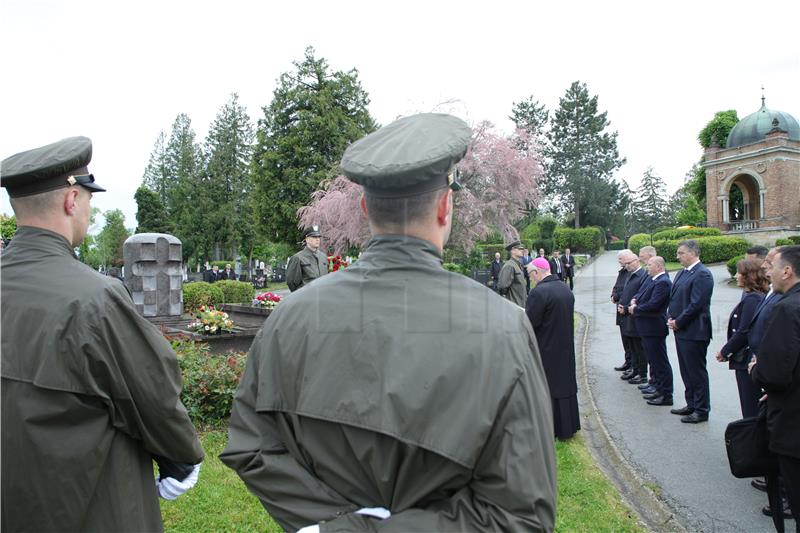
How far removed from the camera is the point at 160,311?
12.1 metres

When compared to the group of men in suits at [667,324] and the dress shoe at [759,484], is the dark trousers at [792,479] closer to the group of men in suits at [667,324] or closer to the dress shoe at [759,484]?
the dress shoe at [759,484]

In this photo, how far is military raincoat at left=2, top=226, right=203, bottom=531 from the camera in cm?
200

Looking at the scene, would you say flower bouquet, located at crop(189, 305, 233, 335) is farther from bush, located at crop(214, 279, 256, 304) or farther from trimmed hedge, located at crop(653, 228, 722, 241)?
trimmed hedge, located at crop(653, 228, 722, 241)

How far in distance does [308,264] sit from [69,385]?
7110mm

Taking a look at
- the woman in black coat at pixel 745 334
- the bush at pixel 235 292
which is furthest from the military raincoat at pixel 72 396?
the bush at pixel 235 292

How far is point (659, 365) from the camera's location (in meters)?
7.81

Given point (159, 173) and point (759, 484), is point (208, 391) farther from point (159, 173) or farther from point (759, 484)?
point (159, 173)

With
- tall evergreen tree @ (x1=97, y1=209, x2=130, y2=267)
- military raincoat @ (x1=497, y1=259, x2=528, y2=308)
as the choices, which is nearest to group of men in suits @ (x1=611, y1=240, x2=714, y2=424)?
military raincoat @ (x1=497, y1=259, x2=528, y2=308)

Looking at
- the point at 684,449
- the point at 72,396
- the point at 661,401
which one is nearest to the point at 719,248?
the point at 661,401

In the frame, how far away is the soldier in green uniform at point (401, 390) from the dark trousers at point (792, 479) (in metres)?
3.20

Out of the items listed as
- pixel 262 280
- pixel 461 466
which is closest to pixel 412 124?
pixel 461 466

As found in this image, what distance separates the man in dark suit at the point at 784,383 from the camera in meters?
3.62

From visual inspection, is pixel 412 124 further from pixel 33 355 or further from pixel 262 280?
pixel 262 280

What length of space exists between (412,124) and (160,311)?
1177 cm
